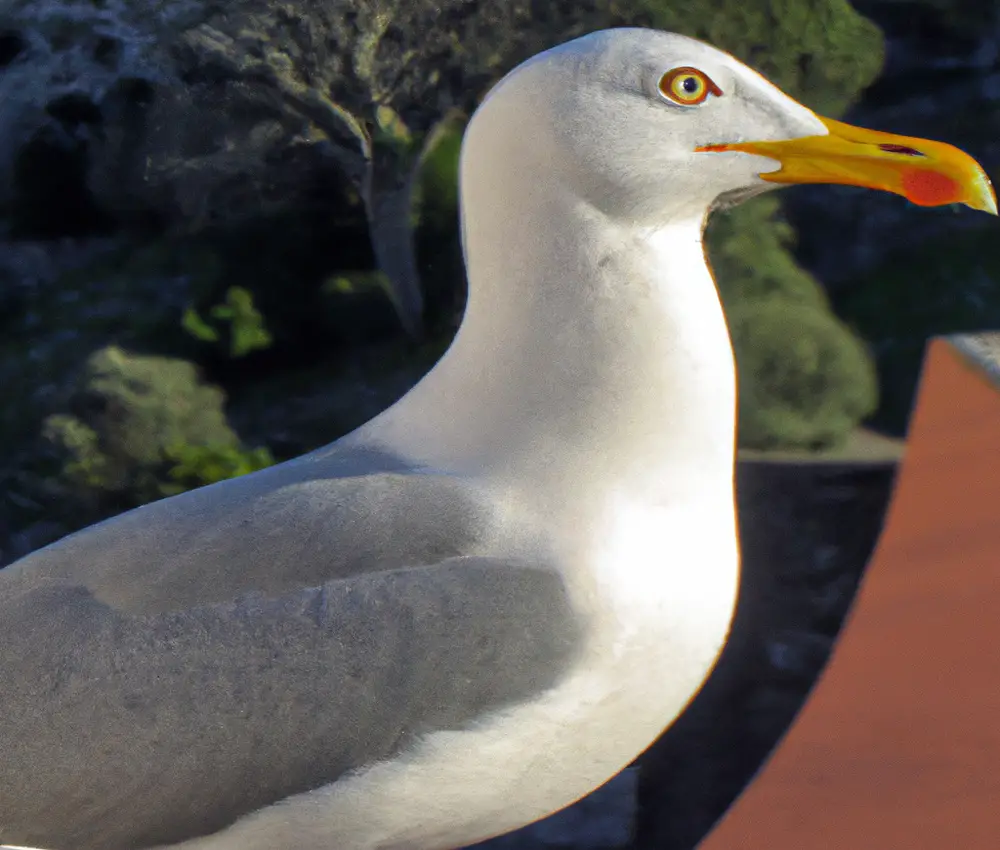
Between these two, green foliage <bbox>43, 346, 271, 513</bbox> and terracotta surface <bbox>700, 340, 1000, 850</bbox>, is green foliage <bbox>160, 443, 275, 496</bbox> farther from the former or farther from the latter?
terracotta surface <bbox>700, 340, 1000, 850</bbox>

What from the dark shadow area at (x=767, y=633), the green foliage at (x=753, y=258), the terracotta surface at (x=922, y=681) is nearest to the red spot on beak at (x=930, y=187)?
the terracotta surface at (x=922, y=681)

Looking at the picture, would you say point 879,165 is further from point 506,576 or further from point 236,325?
point 236,325

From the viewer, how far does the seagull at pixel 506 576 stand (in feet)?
4.77

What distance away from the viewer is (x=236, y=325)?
7.50 metres

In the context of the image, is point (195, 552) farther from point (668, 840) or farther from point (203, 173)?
point (203, 173)

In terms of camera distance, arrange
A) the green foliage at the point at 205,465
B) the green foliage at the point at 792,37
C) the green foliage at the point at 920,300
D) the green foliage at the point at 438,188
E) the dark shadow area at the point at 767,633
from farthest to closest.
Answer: the green foliage at the point at 438,188, the green foliage at the point at 920,300, the green foliage at the point at 792,37, the green foliage at the point at 205,465, the dark shadow area at the point at 767,633

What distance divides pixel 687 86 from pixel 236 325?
20.5ft

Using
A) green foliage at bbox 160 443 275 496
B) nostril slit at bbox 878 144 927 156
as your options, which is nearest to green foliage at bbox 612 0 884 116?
green foliage at bbox 160 443 275 496

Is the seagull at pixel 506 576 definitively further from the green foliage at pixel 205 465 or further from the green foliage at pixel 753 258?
the green foliage at pixel 753 258

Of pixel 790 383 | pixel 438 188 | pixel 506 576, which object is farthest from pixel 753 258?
pixel 506 576

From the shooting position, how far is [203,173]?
7.29 m

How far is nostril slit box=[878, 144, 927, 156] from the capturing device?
150 centimetres

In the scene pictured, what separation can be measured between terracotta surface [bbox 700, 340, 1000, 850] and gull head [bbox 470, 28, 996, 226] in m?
0.91

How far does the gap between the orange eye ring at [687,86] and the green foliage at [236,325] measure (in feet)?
20.1
